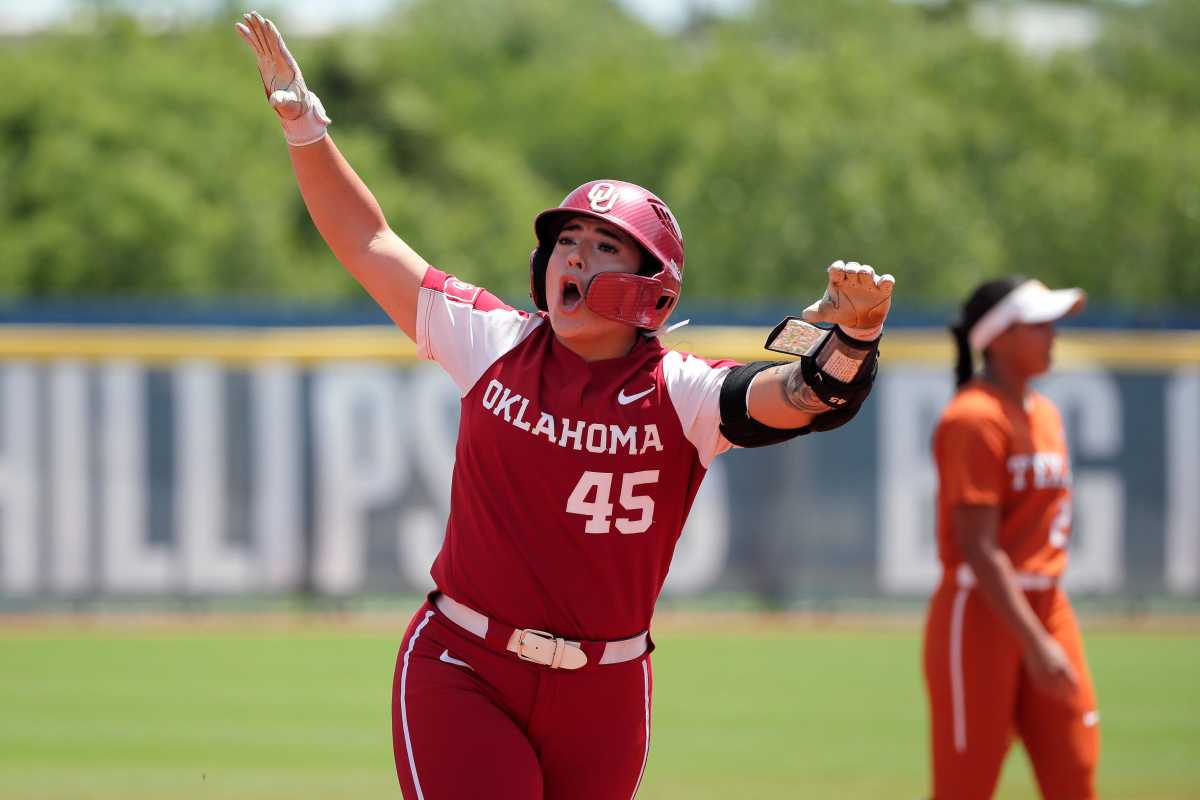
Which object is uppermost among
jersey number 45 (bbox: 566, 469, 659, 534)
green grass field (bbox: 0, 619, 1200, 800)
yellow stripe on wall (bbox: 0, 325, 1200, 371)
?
jersey number 45 (bbox: 566, 469, 659, 534)

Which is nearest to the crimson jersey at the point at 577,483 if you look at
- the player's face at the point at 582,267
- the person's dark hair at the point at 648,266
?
the player's face at the point at 582,267

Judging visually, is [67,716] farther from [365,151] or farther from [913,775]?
[365,151]

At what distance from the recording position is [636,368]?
14.0 feet

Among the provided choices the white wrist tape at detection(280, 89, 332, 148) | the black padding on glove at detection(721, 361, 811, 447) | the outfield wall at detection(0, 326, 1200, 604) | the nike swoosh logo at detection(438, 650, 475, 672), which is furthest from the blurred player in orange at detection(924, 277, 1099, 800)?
the outfield wall at detection(0, 326, 1200, 604)

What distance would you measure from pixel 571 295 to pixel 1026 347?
2517mm

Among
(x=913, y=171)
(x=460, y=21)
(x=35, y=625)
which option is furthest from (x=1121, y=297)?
(x=460, y=21)

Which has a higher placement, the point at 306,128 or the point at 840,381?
the point at 306,128

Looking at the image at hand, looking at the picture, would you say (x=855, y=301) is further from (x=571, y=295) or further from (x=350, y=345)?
(x=350, y=345)

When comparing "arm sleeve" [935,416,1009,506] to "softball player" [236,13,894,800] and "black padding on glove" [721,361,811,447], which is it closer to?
"softball player" [236,13,894,800]

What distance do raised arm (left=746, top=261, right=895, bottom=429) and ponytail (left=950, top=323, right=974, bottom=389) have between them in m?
2.71

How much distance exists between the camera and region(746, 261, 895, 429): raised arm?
3.75 meters

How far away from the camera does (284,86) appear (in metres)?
4.57

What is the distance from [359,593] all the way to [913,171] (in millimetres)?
18881

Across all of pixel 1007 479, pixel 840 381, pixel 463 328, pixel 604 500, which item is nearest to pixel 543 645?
pixel 604 500
